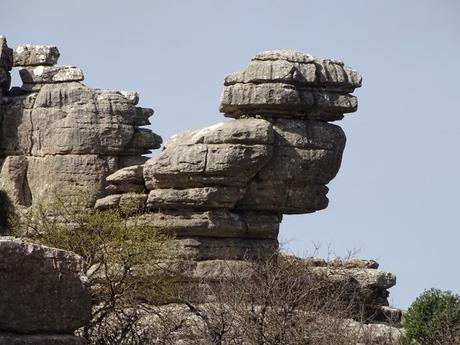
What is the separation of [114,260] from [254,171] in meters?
7.91

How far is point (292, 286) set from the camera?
34.8 m

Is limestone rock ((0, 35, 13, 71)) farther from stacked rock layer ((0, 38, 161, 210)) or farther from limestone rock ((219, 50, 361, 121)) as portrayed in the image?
limestone rock ((219, 50, 361, 121))

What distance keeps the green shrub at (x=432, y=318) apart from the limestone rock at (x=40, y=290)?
15.7 m

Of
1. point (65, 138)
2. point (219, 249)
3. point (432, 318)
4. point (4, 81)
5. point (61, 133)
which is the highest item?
point (4, 81)

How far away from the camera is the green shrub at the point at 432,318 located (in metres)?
36.2

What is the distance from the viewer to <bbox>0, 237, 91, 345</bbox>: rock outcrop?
20391mm

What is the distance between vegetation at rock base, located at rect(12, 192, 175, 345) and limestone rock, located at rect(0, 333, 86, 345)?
31.6ft

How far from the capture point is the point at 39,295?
2066 centimetres

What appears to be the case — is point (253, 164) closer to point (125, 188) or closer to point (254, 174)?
point (254, 174)

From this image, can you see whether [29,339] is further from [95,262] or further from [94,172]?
[94,172]

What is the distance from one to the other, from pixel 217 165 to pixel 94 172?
7.17 meters

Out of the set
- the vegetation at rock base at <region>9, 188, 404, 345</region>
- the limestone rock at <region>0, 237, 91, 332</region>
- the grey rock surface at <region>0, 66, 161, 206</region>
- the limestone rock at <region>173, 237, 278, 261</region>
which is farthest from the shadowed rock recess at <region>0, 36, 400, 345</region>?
the limestone rock at <region>0, 237, 91, 332</region>

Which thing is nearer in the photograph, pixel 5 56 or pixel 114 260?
pixel 114 260

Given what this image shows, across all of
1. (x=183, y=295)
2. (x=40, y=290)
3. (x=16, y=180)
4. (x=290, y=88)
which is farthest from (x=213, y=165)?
(x=40, y=290)
